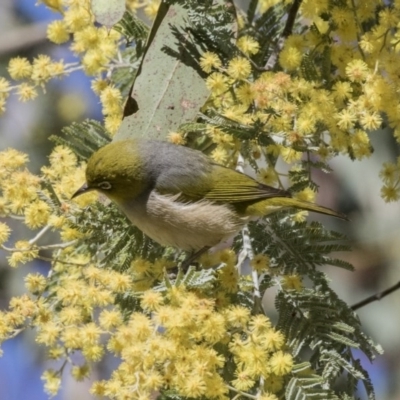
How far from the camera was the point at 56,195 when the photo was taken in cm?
311

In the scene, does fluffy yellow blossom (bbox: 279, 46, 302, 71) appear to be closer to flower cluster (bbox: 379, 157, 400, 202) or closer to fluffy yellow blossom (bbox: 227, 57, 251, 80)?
fluffy yellow blossom (bbox: 227, 57, 251, 80)

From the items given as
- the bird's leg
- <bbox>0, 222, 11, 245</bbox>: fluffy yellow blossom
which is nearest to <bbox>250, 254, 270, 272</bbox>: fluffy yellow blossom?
the bird's leg

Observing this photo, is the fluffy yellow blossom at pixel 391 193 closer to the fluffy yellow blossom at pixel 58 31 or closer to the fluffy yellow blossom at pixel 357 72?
the fluffy yellow blossom at pixel 357 72

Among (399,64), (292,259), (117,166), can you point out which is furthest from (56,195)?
(399,64)

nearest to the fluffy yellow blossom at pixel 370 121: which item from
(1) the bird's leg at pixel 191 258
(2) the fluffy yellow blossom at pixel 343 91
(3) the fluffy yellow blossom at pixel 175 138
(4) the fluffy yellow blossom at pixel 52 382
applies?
(2) the fluffy yellow blossom at pixel 343 91

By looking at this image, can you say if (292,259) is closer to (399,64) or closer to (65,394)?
(399,64)

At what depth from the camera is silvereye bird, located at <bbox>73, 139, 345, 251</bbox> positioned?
3299 millimetres

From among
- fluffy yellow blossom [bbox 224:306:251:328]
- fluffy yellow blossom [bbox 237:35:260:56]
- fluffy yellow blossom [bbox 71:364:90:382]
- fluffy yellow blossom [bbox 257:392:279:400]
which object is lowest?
fluffy yellow blossom [bbox 71:364:90:382]

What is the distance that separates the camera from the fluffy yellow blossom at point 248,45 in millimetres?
3219

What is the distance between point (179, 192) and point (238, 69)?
72 centimetres

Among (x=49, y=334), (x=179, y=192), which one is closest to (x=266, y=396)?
(x=49, y=334)

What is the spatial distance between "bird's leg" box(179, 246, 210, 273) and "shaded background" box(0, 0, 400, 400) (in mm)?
1785

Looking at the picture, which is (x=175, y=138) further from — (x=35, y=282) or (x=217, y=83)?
(x=35, y=282)

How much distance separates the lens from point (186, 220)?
11.4ft
